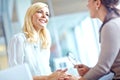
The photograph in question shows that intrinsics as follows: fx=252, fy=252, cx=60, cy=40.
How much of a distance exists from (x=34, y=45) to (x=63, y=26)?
10.9 feet

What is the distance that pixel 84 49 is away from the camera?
5.08 m

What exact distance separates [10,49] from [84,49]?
3070 mm

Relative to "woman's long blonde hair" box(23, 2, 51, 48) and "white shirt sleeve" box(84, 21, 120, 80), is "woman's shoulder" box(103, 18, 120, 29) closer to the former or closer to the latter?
"white shirt sleeve" box(84, 21, 120, 80)

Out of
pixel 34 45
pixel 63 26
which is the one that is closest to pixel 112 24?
pixel 34 45

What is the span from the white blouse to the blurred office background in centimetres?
250

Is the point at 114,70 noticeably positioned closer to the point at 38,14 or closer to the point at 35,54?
the point at 35,54

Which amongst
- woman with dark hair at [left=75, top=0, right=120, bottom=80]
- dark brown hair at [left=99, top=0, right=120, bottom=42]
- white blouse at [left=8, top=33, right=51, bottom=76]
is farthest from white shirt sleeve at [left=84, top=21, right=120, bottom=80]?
white blouse at [left=8, top=33, right=51, bottom=76]

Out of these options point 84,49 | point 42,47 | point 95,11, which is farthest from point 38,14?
point 84,49

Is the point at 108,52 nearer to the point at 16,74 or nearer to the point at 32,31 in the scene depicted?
the point at 16,74

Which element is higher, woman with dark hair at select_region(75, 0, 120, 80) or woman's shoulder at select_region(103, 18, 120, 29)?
woman's shoulder at select_region(103, 18, 120, 29)

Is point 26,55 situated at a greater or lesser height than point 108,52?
lesser

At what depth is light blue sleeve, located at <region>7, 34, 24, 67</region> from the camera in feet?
6.87

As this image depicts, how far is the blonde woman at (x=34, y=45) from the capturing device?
2119 millimetres

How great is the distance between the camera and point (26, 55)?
7.02 ft
